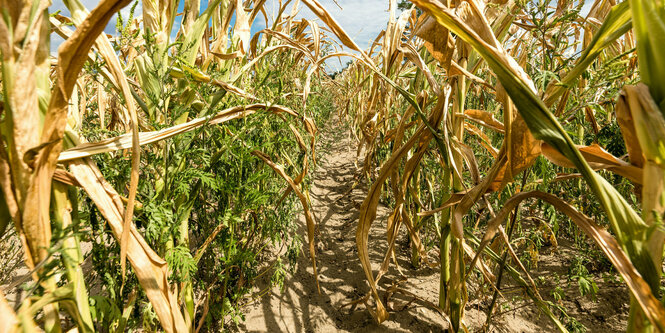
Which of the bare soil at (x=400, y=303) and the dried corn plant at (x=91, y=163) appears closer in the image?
the dried corn plant at (x=91, y=163)

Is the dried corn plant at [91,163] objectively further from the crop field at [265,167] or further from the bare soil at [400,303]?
the bare soil at [400,303]

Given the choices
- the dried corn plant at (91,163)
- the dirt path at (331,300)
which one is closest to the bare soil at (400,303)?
the dirt path at (331,300)

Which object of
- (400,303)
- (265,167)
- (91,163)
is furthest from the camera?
(400,303)

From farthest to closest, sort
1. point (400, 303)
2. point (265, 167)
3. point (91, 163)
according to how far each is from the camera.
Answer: point (400, 303) < point (265, 167) < point (91, 163)

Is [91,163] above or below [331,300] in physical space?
above

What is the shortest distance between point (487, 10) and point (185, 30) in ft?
3.38

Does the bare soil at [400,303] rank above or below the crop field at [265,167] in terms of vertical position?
below

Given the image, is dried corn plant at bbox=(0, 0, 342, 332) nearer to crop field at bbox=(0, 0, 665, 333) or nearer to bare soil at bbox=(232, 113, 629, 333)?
crop field at bbox=(0, 0, 665, 333)

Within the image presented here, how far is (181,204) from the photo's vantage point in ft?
3.21

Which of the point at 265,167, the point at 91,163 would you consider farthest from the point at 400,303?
the point at 91,163

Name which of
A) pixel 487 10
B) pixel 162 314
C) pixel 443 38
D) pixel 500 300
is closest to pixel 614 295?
pixel 500 300

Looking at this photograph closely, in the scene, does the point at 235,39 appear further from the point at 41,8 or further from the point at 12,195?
the point at 12,195

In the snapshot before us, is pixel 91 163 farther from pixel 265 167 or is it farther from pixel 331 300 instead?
pixel 331 300

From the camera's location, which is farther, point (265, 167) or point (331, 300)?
point (331, 300)
